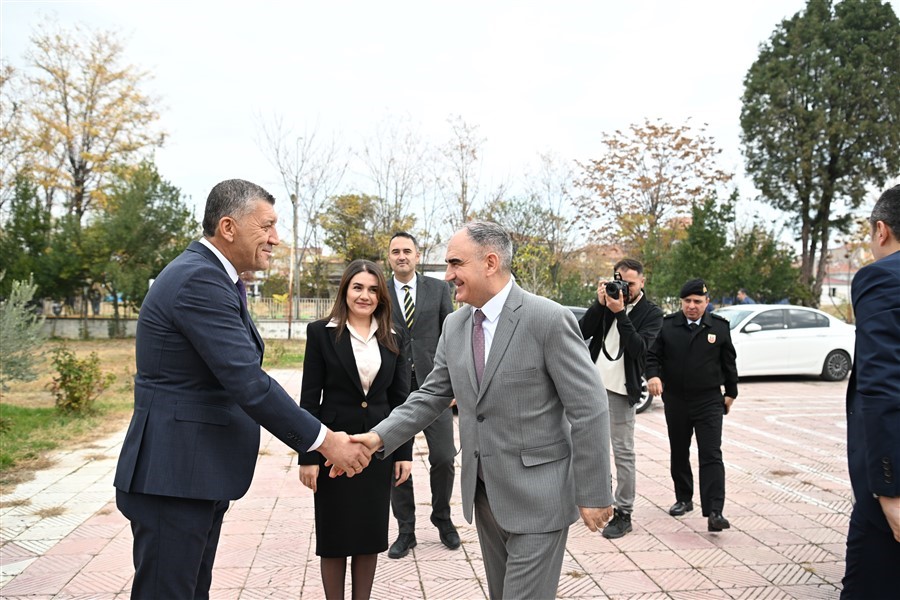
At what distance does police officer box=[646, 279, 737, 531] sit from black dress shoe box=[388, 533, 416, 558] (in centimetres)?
212

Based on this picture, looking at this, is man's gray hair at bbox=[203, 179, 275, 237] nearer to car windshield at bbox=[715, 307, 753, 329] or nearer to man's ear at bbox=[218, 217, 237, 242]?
man's ear at bbox=[218, 217, 237, 242]

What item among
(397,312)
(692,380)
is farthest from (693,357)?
(397,312)

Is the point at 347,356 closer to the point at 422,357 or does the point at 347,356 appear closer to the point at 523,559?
the point at 422,357

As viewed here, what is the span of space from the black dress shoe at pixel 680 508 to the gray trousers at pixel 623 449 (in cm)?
56

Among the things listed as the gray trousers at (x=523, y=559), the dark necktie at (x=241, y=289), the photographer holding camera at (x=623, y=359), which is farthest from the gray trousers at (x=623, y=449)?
the dark necktie at (x=241, y=289)

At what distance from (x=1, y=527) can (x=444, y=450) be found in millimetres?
3518

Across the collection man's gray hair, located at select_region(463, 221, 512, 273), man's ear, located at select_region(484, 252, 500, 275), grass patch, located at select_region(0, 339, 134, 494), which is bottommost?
grass patch, located at select_region(0, 339, 134, 494)

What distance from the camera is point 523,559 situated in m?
2.55

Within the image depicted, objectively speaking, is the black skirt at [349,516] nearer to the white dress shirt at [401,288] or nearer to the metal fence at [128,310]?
the white dress shirt at [401,288]

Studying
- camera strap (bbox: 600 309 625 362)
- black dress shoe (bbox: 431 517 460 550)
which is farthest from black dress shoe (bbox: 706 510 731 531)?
black dress shoe (bbox: 431 517 460 550)

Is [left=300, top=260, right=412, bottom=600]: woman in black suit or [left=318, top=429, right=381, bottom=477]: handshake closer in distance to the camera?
[left=318, top=429, right=381, bottom=477]: handshake

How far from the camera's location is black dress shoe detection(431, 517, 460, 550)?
4.74 metres

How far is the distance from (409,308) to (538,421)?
259cm

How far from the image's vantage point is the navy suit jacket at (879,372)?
229 centimetres
